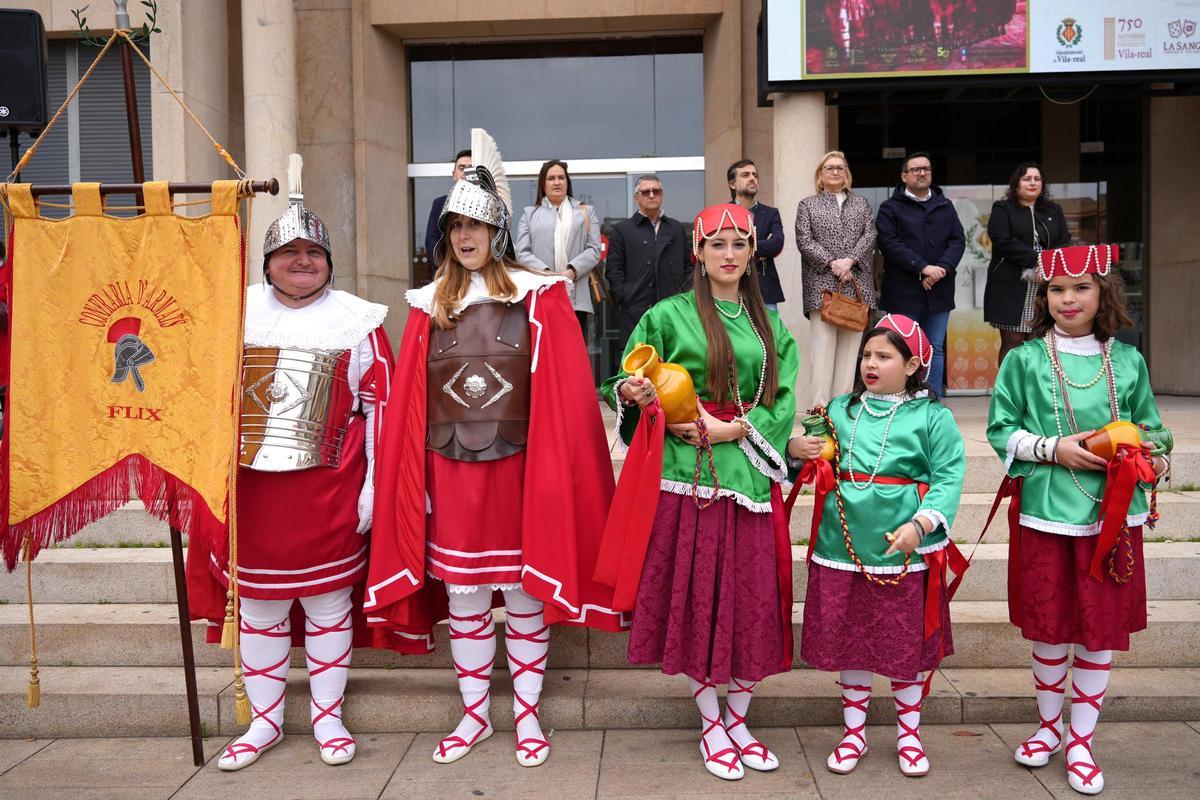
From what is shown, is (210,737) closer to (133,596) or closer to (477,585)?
(133,596)

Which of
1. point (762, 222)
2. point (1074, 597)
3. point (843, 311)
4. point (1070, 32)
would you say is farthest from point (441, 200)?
point (1070, 32)

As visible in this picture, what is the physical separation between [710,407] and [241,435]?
5.59 feet

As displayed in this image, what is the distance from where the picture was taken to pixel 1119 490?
125 inches

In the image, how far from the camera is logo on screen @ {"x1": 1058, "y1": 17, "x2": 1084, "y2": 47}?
8125mm

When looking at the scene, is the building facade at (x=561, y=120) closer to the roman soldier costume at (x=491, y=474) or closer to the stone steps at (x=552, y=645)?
the stone steps at (x=552, y=645)

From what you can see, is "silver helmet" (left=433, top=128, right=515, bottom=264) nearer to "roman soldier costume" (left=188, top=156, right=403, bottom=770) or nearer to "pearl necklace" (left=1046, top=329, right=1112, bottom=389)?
"roman soldier costume" (left=188, top=156, right=403, bottom=770)

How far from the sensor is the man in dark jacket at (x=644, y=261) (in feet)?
22.5

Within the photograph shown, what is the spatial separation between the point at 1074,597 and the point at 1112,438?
586mm

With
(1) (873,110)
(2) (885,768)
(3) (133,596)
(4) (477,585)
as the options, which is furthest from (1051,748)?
(1) (873,110)

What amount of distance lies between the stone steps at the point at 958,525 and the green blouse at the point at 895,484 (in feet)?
5.12

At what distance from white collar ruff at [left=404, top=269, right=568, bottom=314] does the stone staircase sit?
5.15 feet

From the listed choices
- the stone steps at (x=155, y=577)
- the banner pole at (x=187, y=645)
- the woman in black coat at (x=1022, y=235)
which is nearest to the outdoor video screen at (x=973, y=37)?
the woman in black coat at (x=1022, y=235)

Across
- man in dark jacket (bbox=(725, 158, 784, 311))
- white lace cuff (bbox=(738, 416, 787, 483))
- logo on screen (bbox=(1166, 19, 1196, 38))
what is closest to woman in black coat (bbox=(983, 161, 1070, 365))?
man in dark jacket (bbox=(725, 158, 784, 311))

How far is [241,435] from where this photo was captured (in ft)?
11.5
